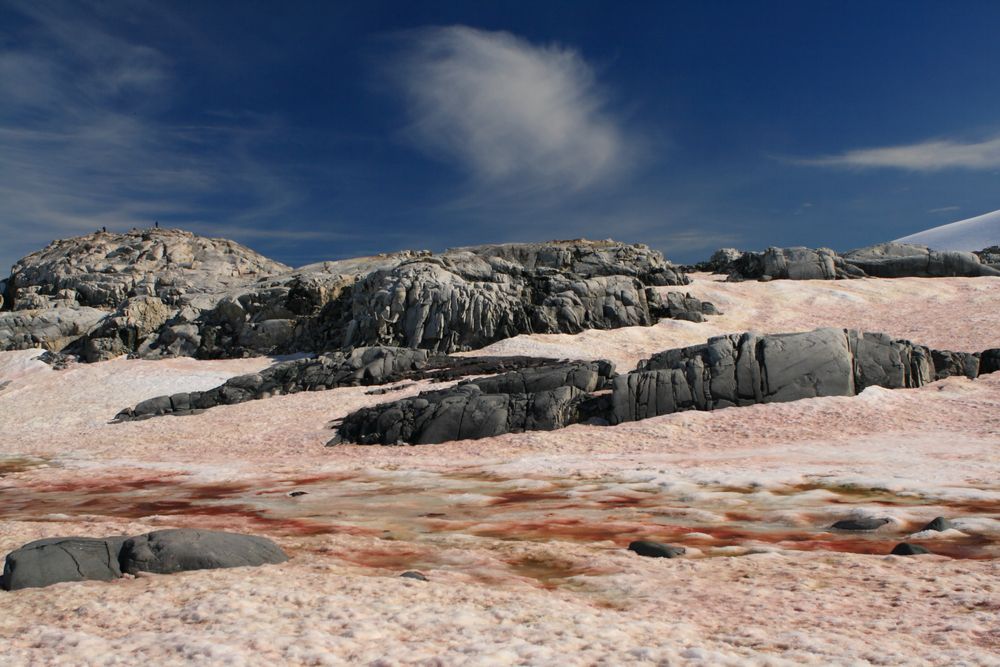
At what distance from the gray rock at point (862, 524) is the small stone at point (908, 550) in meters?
1.35

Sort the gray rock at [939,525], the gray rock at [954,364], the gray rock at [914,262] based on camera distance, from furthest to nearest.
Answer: the gray rock at [914,262], the gray rock at [954,364], the gray rock at [939,525]

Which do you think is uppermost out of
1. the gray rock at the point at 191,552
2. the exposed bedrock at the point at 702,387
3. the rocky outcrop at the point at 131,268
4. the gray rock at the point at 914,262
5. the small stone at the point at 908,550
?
the rocky outcrop at the point at 131,268

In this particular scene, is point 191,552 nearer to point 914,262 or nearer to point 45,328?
point 45,328

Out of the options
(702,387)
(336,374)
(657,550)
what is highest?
(336,374)

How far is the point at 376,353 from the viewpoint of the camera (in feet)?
111

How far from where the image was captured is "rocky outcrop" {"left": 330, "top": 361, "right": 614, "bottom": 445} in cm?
2225

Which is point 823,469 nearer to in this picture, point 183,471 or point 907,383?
point 907,383

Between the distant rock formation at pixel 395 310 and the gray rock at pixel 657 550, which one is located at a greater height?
the distant rock formation at pixel 395 310

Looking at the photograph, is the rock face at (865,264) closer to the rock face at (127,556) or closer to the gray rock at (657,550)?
the gray rock at (657,550)

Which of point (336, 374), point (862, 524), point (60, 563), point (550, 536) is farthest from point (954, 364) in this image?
point (60, 563)

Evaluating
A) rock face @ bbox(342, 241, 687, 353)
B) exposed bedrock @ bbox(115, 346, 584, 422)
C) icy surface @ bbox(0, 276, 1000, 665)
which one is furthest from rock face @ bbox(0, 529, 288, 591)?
rock face @ bbox(342, 241, 687, 353)

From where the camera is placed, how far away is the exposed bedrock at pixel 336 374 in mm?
30516

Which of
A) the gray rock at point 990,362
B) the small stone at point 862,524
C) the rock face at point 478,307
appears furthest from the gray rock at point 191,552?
the rock face at point 478,307

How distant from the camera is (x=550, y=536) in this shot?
9812mm
